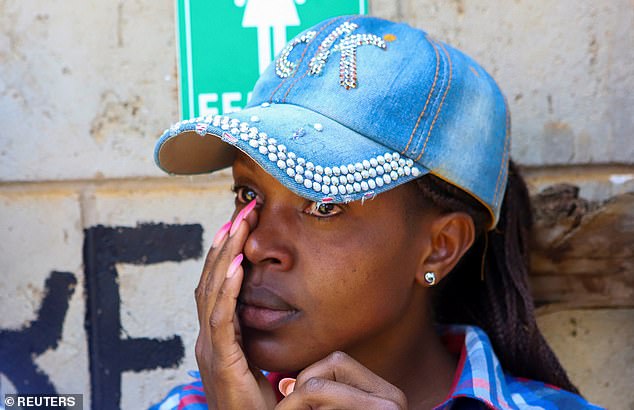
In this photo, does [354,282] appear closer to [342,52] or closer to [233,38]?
[342,52]

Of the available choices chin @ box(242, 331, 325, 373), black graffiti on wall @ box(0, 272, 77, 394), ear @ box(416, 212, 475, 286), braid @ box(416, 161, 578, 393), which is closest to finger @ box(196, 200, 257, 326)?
chin @ box(242, 331, 325, 373)

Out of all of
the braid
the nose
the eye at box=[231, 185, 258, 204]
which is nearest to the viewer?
the nose

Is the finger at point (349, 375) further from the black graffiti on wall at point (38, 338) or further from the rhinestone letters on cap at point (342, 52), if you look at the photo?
the black graffiti on wall at point (38, 338)

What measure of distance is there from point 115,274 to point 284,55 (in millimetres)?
1000

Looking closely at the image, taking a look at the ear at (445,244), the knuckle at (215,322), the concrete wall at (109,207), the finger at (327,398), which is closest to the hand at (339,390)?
the finger at (327,398)

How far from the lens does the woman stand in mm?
1335

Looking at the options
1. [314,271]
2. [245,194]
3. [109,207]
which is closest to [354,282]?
[314,271]

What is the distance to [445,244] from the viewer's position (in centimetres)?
159

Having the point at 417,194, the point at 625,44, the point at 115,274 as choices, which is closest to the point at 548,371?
the point at 417,194

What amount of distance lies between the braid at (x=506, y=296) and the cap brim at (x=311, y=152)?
40 cm

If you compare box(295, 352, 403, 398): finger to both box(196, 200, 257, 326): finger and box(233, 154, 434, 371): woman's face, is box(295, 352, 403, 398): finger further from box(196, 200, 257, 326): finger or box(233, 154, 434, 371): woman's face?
box(196, 200, 257, 326): finger

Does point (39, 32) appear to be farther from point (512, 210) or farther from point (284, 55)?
point (512, 210)

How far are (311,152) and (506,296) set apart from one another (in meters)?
0.75

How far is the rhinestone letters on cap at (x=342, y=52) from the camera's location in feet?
4.73
